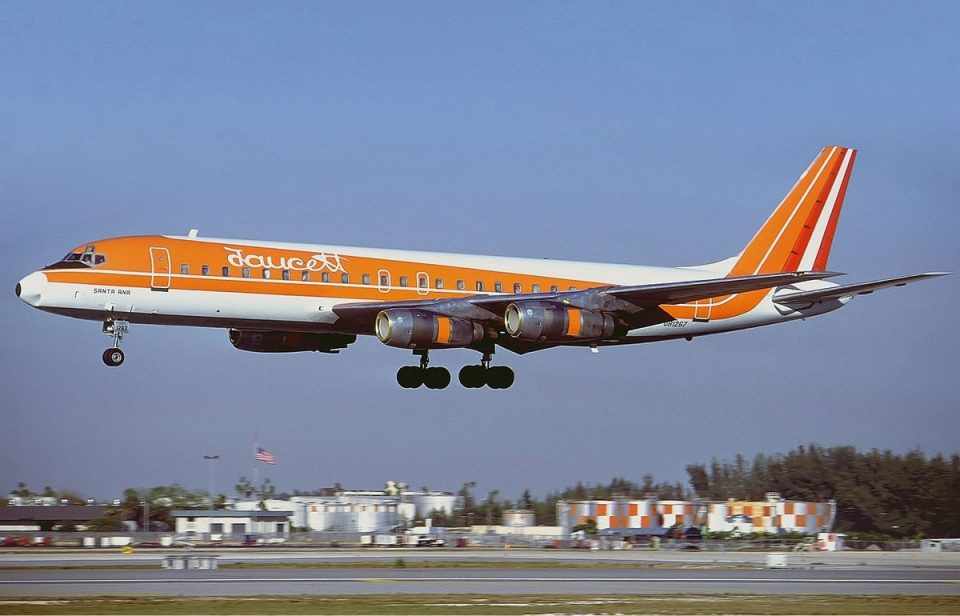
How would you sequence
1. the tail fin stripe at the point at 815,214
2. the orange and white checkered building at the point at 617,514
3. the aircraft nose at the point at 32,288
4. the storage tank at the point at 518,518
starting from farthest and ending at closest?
the storage tank at the point at 518,518 → the orange and white checkered building at the point at 617,514 → the tail fin stripe at the point at 815,214 → the aircraft nose at the point at 32,288

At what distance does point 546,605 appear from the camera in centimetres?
3916

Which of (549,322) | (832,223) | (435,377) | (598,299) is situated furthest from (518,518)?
(549,322)

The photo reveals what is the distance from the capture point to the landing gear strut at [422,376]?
59625 mm

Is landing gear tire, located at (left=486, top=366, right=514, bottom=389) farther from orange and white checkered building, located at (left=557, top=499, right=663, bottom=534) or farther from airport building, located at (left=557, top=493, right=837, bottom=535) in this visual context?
orange and white checkered building, located at (left=557, top=499, right=663, bottom=534)

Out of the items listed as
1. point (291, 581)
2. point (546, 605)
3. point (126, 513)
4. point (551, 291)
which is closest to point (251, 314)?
point (291, 581)

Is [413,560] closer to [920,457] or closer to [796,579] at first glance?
[796,579]

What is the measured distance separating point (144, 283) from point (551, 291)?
17.4 metres

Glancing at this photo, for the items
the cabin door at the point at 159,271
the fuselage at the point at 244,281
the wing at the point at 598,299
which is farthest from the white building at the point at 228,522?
the cabin door at the point at 159,271

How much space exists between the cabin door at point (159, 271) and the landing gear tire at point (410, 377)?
1365cm

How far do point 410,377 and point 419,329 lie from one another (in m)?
8.58

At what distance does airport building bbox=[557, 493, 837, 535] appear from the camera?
108 meters

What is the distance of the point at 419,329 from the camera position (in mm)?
51438

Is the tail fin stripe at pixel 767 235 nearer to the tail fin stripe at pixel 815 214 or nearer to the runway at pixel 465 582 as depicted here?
the tail fin stripe at pixel 815 214

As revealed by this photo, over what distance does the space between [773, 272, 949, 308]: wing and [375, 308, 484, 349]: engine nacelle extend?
1639 cm
